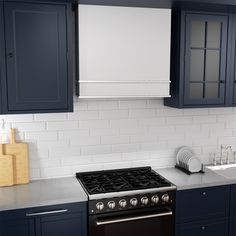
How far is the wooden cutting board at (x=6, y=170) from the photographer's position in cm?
266

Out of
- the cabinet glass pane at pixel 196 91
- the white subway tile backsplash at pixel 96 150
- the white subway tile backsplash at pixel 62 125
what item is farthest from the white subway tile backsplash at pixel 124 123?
the cabinet glass pane at pixel 196 91

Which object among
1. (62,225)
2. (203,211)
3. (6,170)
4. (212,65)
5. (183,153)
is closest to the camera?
(62,225)

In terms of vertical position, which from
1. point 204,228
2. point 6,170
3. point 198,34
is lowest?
point 204,228

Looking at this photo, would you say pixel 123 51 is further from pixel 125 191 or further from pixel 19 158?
pixel 19 158

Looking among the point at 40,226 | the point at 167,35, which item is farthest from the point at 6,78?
the point at 167,35

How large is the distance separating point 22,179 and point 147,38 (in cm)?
156

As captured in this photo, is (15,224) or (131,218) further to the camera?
(131,218)

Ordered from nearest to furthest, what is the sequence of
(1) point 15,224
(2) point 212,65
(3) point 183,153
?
(1) point 15,224 < (2) point 212,65 < (3) point 183,153

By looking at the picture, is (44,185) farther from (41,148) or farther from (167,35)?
(167,35)

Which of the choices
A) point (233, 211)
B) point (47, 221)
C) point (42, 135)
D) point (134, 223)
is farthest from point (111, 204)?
point (233, 211)

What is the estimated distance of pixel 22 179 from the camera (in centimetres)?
274

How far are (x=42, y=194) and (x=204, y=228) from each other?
4.57 ft

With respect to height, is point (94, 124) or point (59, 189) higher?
point (94, 124)

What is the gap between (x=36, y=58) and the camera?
2424 millimetres
